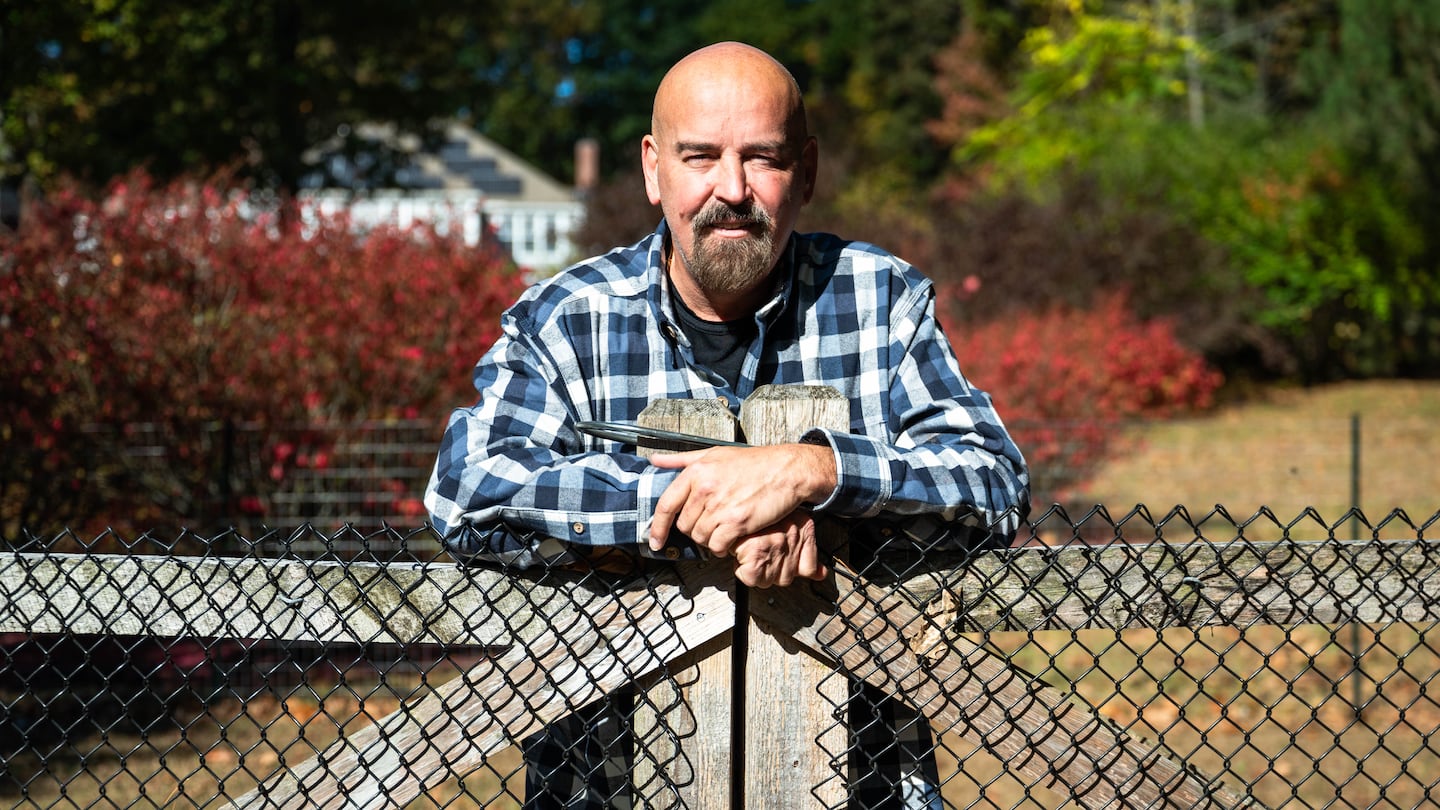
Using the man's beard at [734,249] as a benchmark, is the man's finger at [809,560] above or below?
below

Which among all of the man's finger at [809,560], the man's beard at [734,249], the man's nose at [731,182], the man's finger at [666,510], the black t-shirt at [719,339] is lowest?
the man's finger at [809,560]

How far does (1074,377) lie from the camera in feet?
29.2

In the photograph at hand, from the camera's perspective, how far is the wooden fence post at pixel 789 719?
1849 millimetres

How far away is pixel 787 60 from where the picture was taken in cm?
4916

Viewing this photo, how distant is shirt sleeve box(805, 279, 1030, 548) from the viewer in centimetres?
179

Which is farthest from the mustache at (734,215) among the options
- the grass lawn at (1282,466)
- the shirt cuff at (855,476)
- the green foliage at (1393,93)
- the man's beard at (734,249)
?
the green foliage at (1393,93)

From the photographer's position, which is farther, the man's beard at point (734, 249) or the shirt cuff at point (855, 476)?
the man's beard at point (734, 249)

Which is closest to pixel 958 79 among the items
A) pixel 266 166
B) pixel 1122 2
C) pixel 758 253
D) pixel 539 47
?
pixel 1122 2

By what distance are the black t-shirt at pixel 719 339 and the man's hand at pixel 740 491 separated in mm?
454

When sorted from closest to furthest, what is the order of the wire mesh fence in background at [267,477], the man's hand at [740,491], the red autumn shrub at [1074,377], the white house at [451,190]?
1. the man's hand at [740,491]
2. the wire mesh fence in background at [267,477]
3. the red autumn shrub at [1074,377]
4. the white house at [451,190]

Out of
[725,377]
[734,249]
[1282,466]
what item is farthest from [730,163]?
[1282,466]

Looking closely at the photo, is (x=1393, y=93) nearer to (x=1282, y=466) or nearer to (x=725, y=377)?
(x=1282, y=466)

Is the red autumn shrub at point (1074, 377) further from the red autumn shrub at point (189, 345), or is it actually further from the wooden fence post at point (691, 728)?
the wooden fence post at point (691, 728)

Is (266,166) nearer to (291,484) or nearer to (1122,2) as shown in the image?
(291,484)
